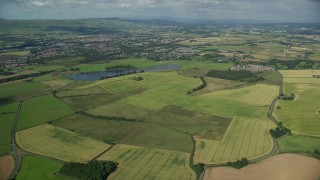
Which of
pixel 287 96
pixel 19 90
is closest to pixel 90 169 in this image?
pixel 287 96

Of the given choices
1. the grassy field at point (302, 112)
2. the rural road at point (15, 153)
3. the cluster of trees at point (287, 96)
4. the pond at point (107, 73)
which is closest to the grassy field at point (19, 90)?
the pond at point (107, 73)

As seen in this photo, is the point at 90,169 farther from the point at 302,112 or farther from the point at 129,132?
the point at 302,112

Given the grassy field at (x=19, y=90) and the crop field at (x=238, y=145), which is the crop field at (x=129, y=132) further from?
the grassy field at (x=19, y=90)

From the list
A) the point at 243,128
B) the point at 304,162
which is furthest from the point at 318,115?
the point at 304,162

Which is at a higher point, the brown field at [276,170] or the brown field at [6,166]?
the brown field at [276,170]

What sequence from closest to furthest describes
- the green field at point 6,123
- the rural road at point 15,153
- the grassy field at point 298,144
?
the rural road at point 15,153
the grassy field at point 298,144
the green field at point 6,123

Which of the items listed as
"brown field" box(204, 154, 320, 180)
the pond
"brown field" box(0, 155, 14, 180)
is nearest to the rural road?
"brown field" box(0, 155, 14, 180)

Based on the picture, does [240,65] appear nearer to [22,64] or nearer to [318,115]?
[318,115]
